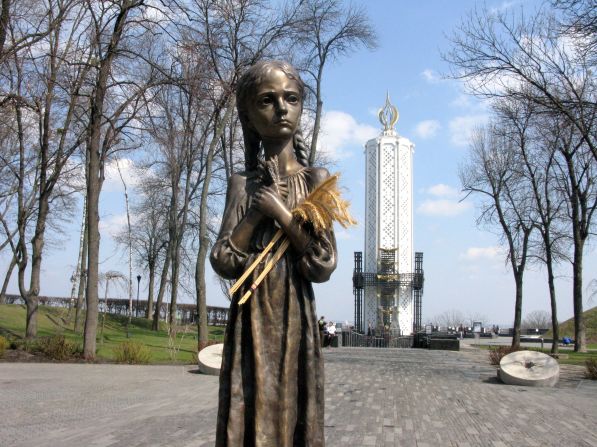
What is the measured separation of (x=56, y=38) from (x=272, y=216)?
70.7 ft

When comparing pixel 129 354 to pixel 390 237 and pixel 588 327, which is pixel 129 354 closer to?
pixel 390 237

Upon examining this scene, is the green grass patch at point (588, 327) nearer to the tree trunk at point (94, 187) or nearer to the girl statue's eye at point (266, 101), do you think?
the tree trunk at point (94, 187)

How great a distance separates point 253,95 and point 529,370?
14.3m

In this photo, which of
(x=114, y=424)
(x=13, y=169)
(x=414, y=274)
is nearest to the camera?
(x=114, y=424)

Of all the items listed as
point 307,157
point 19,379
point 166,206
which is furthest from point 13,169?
point 307,157

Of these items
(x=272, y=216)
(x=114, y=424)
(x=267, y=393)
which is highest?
(x=272, y=216)

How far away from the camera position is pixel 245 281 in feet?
11.7

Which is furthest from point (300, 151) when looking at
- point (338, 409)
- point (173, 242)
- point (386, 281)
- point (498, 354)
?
point (386, 281)

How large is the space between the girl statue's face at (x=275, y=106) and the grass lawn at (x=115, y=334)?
17.1m

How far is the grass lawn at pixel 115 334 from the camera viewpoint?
71.8 ft

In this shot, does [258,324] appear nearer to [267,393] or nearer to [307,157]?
[267,393]

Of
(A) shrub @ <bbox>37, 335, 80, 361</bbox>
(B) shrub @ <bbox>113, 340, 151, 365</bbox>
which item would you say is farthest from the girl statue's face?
(A) shrub @ <bbox>37, 335, 80, 361</bbox>

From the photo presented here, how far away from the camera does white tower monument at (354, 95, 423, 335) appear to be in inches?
1544

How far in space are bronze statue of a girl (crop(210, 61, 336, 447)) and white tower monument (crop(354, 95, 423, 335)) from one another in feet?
117
